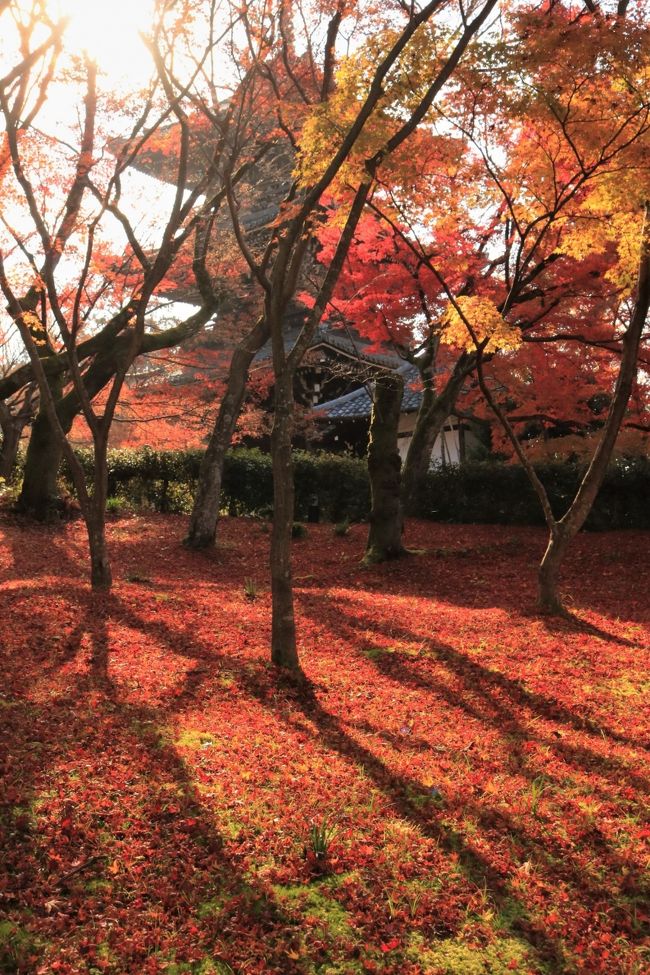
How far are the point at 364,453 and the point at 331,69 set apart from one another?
46.9 feet

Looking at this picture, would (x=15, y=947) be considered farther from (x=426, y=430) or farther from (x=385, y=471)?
(x=426, y=430)

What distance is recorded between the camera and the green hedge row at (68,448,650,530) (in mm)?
16938

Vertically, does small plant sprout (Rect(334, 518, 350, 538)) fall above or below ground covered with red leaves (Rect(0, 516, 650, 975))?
above

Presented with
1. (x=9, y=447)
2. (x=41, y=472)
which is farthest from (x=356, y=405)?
(x=41, y=472)

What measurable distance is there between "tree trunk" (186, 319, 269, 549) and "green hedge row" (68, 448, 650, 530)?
187 inches

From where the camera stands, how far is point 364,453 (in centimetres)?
2283

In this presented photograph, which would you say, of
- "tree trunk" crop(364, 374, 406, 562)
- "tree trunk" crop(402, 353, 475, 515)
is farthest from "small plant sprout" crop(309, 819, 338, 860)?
"tree trunk" crop(402, 353, 475, 515)

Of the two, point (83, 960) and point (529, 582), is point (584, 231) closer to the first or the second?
point (529, 582)

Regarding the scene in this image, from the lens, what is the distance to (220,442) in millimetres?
13617

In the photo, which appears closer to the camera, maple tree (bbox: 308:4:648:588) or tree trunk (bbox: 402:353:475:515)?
maple tree (bbox: 308:4:648:588)

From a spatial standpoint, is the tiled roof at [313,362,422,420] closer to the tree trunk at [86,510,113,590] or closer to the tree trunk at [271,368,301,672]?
the tree trunk at [86,510,113,590]

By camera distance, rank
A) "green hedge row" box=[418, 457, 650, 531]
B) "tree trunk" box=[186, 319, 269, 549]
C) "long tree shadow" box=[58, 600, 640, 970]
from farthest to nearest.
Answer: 1. "green hedge row" box=[418, 457, 650, 531]
2. "tree trunk" box=[186, 319, 269, 549]
3. "long tree shadow" box=[58, 600, 640, 970]

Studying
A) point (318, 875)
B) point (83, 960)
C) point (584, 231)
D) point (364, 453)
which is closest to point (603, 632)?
point (584, 231)

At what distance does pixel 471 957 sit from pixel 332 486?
15.8m
